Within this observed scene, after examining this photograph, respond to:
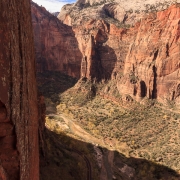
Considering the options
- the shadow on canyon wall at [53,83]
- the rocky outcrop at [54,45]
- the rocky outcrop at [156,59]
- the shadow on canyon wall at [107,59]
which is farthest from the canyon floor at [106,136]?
the rocky outcrop at [54,45]

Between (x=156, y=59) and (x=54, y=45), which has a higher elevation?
(x=54, y=45)

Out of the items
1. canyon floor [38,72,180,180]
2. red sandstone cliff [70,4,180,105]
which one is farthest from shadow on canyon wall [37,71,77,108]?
red sandstone cliff [70,4,180,105]

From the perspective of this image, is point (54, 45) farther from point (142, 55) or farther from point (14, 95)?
point (14, 95)

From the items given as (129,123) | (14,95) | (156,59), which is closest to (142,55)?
(156,59)

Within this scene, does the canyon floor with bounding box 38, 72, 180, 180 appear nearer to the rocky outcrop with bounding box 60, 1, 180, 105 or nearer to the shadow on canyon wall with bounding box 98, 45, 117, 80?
the rocky outcrop with bounding box 60, 1, 180, 105

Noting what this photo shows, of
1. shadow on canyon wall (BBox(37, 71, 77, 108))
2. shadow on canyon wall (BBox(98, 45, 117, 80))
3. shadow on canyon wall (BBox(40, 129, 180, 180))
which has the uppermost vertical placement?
shadow on canyon wall (BBox(98, 45, 117, 80))

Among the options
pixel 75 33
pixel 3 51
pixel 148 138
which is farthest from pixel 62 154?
pixel 75 33

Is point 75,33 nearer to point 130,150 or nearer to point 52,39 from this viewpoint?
point 52,39
